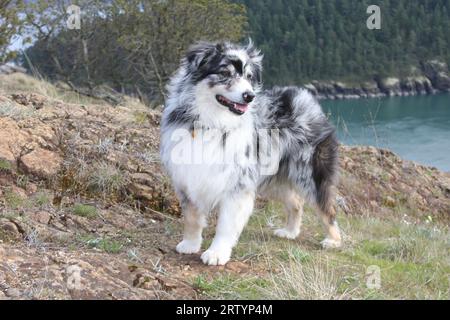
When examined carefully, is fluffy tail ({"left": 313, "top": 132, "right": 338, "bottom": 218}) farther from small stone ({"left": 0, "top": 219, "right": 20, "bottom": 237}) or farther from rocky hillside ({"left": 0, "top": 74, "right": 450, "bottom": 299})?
small stone ({"left": 0, "top": 219, "right": 20, "bottom": 237})

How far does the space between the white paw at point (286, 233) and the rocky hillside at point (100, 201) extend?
3.15 ft

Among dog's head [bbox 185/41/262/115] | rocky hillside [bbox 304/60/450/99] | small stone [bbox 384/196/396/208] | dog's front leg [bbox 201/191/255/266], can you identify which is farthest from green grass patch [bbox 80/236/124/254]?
rocky hillside [bbox 304/60/450/99]

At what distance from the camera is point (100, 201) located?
18.6 feet

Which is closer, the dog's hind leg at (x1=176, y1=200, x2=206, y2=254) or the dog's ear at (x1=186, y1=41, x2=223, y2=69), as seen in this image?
the dog's ear at (x1=186, y1=41, x2=223, y2=69)

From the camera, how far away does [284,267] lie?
404 cm

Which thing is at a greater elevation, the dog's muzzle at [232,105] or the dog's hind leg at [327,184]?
the dog's muzzle at [232,105]

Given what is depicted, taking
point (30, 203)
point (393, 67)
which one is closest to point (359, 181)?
point (30, 203)

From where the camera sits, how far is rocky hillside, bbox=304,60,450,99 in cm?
5934

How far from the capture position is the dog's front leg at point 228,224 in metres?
4.25

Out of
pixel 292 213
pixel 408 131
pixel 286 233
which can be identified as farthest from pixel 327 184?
pixel 408 131

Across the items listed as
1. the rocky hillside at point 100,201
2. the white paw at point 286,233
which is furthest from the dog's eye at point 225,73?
the white paw at point 286,233

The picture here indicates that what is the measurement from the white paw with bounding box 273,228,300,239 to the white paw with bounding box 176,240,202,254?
3.45ft

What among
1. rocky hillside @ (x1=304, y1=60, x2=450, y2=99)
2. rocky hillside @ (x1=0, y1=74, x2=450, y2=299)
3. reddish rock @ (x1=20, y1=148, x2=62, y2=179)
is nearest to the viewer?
rocky hillside @ (x1=0, y1=74, x2=450, y2=299)

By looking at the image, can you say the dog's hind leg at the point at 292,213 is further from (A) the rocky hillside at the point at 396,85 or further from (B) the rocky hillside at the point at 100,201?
(A) the rocky hillside at the point at 396,85
